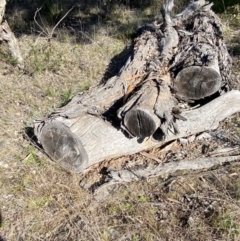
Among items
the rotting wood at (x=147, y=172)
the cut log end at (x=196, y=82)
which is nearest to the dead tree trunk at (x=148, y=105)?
the cut log end at (x=196, y=82)

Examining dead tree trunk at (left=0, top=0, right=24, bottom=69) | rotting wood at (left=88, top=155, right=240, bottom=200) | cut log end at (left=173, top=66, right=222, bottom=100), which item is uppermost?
dead tree trunk at (left=0, top=0, right=24, bottom=69)

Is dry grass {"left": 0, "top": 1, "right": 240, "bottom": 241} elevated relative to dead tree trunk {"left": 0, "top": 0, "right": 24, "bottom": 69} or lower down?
lower down

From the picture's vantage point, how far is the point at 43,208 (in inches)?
134

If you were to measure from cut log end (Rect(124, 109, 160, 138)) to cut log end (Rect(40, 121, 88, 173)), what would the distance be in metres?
0.53

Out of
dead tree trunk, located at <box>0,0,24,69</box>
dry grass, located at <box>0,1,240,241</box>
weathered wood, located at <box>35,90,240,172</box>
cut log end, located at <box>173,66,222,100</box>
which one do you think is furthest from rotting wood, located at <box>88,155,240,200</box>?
dead tree trunk, located at <box>0,0,24,69</box>

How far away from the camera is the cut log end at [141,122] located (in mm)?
3477

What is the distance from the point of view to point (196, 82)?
14.3 feet

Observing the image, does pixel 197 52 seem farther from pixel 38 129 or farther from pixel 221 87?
pixel 38 129

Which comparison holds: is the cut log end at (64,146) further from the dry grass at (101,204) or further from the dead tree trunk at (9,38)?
the dead tree trunk at (9,38)

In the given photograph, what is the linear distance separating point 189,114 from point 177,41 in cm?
133

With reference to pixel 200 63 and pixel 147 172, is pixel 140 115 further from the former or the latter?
pixel 200 63

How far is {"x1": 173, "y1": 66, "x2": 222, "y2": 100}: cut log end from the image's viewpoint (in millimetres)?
4270

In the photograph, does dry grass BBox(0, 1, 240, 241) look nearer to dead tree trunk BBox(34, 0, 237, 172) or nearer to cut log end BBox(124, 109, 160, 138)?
dead tree trunk BBox(34, 0, 237, 172)

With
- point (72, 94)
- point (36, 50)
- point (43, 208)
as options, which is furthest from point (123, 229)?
point (36, 50)
